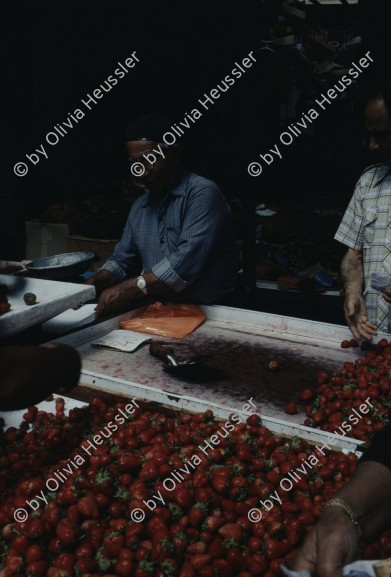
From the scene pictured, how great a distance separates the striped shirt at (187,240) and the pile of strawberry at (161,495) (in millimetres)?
1552

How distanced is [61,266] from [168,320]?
813 mm

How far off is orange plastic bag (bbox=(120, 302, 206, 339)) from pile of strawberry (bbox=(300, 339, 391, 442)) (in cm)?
105

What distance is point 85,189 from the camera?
7.76 m

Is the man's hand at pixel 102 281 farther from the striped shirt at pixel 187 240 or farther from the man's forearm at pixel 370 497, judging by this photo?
the man's forearm at pixel 370 497

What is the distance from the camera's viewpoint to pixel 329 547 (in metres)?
1.33

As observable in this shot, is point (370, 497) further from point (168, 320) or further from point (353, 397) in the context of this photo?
point (168, 320)

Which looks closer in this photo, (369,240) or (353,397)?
(353,397)

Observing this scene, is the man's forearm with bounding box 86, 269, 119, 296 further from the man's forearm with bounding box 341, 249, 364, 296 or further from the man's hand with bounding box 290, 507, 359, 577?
the man's hand with bounding box 290, 507, 359, 577

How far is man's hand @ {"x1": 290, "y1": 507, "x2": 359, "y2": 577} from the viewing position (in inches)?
50.8

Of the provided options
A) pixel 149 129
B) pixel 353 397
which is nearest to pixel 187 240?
pixel 149 129

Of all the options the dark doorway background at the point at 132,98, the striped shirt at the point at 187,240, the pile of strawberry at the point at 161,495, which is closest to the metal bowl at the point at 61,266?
the striped shirt at the point at 187,240

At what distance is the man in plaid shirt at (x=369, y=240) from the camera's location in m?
3.18

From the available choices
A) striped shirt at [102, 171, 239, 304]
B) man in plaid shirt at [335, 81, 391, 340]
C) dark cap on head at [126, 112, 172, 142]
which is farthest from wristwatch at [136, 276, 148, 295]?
man in plaid shirt at [335, 81, 391, 340]

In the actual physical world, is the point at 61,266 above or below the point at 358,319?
above
